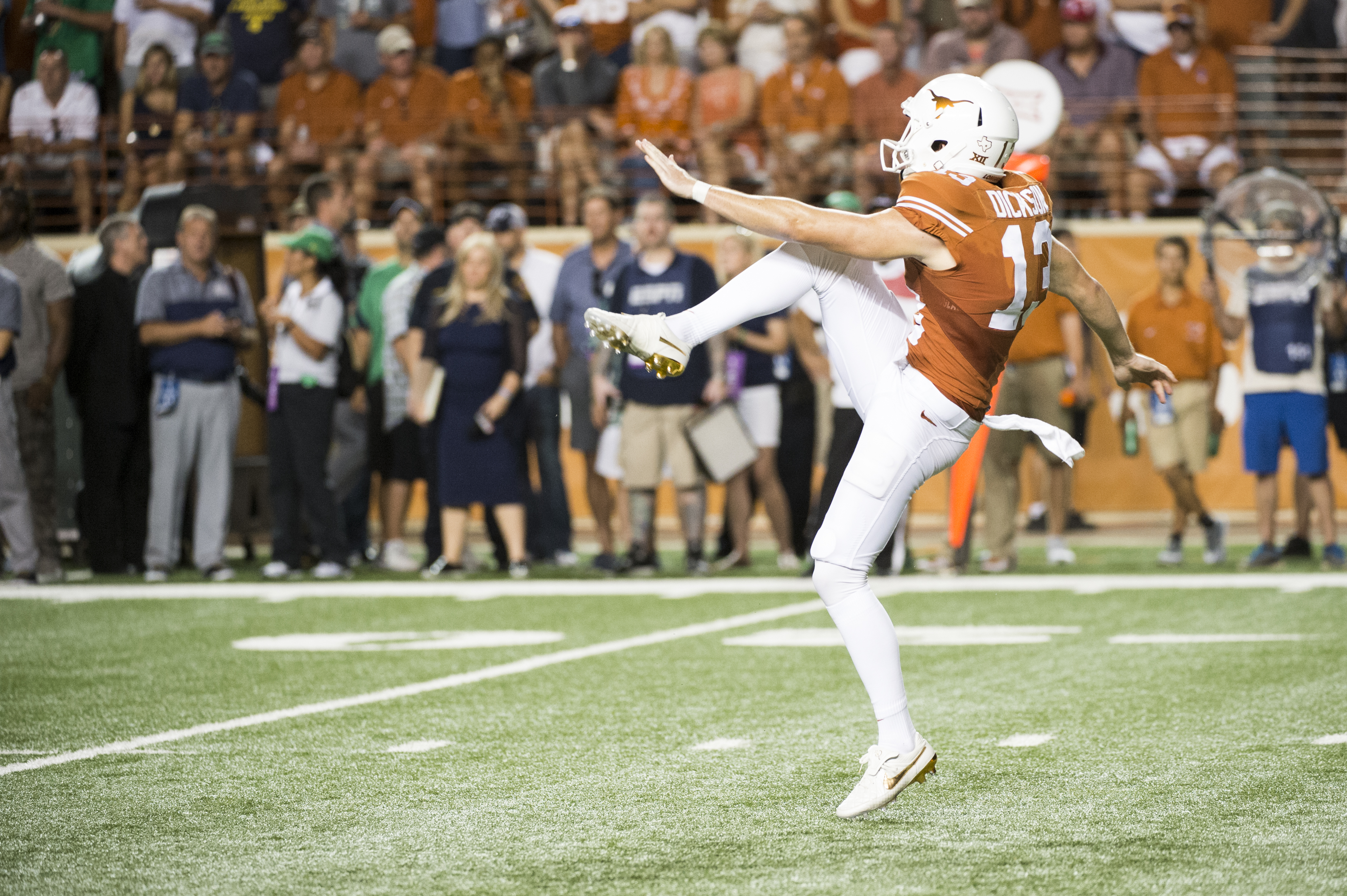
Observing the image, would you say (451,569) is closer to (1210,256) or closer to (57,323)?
(57,323)

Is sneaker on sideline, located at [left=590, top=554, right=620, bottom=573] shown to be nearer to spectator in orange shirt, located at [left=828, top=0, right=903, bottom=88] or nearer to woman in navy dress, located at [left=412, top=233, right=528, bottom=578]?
woman in navy dress, located at [left=412, top=233, right=528, bottom=578]

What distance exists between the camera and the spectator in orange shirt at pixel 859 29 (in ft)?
51.6

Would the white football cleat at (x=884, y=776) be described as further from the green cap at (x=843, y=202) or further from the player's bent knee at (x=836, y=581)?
the green cap at (x=843, y=202)

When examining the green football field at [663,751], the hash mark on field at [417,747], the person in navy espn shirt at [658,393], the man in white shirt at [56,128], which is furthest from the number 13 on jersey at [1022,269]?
the man in white shirt at [56,128]

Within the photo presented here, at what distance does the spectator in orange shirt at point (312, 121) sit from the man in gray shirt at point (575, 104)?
179 cm

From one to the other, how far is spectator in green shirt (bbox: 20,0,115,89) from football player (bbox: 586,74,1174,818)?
1370 cm

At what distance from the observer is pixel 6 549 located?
459 inches

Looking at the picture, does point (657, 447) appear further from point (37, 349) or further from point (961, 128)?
point (961, 128)

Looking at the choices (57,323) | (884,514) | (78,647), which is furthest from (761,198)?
(57,323)

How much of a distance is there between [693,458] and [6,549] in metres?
4.77

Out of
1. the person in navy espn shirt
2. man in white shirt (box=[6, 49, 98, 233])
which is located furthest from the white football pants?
man in white shirt (box=[6, 49, 98, 233])

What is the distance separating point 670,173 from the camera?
4453 millimetres

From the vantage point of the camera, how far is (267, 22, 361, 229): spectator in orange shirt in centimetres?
1556

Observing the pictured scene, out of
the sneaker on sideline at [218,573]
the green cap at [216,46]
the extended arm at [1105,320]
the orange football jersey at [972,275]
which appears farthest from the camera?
the green cap at [216,46]
